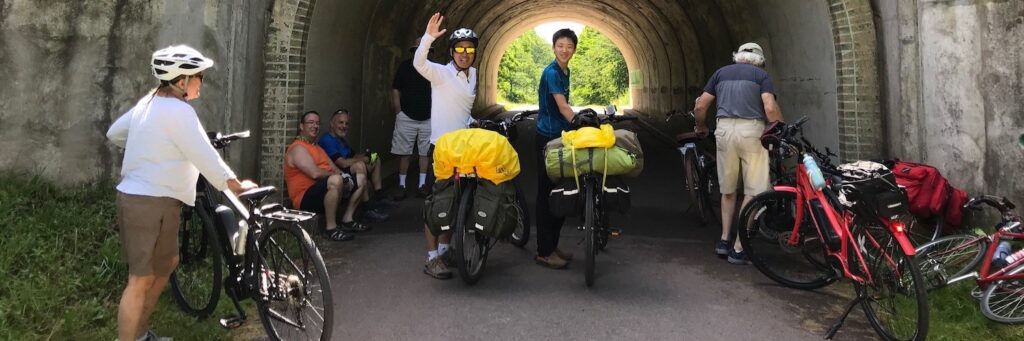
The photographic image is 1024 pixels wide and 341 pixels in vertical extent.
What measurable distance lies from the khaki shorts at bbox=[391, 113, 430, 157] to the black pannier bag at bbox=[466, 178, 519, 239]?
3.38 metres

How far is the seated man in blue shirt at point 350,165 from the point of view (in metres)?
5.82

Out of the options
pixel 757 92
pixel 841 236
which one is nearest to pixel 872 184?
pixel 841 236

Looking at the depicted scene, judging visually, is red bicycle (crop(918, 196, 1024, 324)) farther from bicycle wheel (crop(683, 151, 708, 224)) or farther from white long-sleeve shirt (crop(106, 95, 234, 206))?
white long-sleeve shirt (crop(106, 95, 234, 206))

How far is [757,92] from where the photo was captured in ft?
15.2

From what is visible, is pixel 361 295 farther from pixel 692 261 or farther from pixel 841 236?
pixel 841 236

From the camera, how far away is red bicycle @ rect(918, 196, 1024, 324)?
3498mm

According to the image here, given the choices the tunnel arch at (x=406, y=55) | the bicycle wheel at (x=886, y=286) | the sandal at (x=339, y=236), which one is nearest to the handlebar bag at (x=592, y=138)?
the bicycle wheel at (x=886, y=286)

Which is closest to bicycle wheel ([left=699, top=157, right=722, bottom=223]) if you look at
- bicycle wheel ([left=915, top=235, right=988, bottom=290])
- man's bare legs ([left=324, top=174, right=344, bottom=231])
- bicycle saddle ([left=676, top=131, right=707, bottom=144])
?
bicycle saddle ([left=676, top=131, right=707, bottom=144])

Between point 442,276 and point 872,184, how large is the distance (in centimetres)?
277

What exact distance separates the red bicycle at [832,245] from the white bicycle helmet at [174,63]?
139 inches

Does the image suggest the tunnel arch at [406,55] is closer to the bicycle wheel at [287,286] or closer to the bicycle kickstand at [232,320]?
the bicycle kickstand at [232,320]

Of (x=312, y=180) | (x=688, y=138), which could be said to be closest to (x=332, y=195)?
(x=312, y=180)

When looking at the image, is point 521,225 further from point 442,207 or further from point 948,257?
point 948,257

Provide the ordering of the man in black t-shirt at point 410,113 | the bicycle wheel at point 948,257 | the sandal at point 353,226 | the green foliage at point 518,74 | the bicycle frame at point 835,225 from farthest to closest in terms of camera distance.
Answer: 1. the green foliage at point 518,74
2. the man in black t-shirt at point 410,113
3. the sandal at point 353,226
4. the bicycle wheel at point 948,257
5. the bicycle frame at point 835,225
